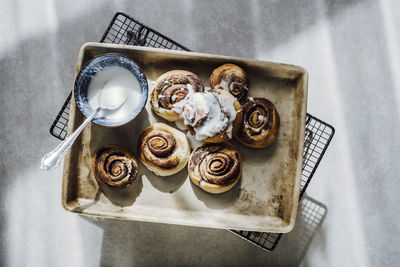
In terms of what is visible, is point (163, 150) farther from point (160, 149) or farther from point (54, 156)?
point (54, 156)

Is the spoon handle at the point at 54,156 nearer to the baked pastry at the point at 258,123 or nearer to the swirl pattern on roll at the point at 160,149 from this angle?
the swirl pattern on roll at the point at 160,149

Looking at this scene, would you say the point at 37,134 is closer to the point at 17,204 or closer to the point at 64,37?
the point at 17,204

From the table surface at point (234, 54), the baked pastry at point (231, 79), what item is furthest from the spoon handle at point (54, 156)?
the table surface at point (234, 54)

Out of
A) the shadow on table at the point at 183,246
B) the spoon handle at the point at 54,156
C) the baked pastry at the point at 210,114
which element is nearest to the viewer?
the spoon handle at the point at 54,156

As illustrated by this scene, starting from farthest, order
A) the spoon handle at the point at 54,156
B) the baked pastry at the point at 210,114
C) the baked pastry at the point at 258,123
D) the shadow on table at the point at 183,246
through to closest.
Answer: the shadow on table at the point at 183,246 → the baked pastry at the point at 258,123 → the baked pastry at the point at 210,114 → the spoon handle at the point at 54,156

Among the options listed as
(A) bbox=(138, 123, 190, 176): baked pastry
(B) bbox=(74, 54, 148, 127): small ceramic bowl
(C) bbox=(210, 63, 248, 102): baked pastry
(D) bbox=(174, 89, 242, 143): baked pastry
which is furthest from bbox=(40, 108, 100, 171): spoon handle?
(C) bbox=(210, 63, 248, 102): baked pastry
